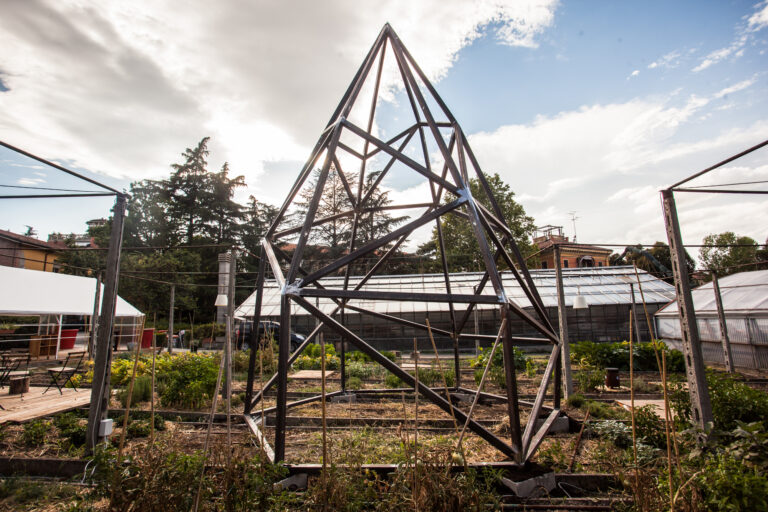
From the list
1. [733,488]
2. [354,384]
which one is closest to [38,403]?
[354,384]

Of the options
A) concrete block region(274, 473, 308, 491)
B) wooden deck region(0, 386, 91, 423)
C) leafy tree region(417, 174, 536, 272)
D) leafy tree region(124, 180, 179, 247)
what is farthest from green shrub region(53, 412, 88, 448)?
leafy tree region(124, 180, 179, 247)

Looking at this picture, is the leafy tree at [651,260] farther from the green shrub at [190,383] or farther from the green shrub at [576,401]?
the green shrub at [190,383]

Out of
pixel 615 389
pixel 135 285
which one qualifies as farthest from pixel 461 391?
pixel 135 285

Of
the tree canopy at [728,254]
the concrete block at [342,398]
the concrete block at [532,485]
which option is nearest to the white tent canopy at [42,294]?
the concrete block at [342,398]

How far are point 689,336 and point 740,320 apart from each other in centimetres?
1305

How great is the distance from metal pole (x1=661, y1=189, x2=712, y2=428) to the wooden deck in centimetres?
1050

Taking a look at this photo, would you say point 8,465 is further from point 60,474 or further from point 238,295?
point 238,295

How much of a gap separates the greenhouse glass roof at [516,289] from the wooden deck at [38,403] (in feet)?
39.5

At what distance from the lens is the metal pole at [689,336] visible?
4500 mm

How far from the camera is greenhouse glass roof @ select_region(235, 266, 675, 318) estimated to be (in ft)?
71.1

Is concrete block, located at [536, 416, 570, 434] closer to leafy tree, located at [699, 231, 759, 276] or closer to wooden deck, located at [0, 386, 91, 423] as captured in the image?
wooden deck, located at [0, 386, 91, 423]

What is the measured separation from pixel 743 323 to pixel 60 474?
1934 centimetres

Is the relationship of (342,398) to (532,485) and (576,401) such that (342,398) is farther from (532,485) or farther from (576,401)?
(532,485)

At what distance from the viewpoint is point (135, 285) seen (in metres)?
29.2
